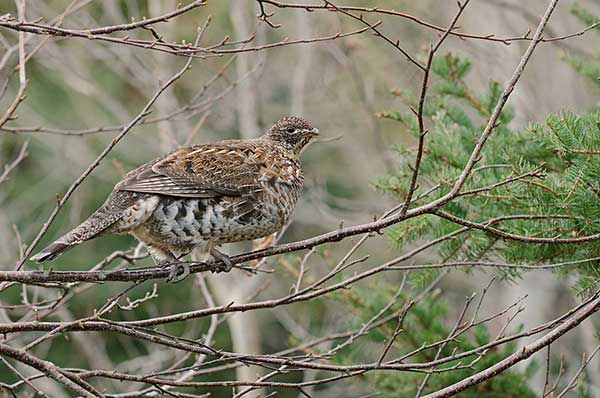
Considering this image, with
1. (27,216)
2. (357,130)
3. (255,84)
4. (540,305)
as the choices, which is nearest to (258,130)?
(255,84)

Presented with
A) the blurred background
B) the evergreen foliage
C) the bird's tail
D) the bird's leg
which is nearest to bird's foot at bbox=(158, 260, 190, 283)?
the bird's leg

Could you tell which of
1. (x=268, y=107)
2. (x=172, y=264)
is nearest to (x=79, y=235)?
(x=172, y=264)

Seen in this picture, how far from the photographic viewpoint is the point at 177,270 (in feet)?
14.5

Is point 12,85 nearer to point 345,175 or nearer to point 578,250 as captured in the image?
point 345,175

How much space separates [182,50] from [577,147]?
1.68m

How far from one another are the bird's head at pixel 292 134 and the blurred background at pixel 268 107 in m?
2.12

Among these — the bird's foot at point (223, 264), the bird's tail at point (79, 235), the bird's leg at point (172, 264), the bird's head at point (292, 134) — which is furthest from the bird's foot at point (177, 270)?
the bird's head at point (292, 134)

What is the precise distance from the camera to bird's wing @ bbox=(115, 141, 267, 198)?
487 centimetres

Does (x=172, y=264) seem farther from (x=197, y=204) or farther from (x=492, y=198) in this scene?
(x=492, y=198)

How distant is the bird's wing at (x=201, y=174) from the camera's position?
4871mm

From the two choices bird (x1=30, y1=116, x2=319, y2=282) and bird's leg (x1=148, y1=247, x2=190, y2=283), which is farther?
bird (x1=30, y1=116, x2=319, y2=282)

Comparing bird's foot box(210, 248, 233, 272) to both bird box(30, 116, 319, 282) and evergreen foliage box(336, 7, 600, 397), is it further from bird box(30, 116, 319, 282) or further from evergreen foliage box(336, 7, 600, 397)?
evergreen foliage box(336, 7, 600, 397)

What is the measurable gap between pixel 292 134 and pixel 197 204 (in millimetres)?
1124

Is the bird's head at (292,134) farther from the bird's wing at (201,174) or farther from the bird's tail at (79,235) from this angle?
the bird's tail at (79,235)
